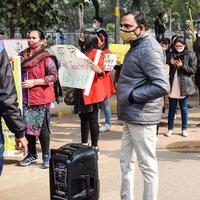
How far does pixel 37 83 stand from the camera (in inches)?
247

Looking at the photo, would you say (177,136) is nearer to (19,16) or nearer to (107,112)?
(107,112)

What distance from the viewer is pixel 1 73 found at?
11.4 feet

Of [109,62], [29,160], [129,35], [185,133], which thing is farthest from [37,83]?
[185,133]

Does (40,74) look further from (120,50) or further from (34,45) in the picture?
(120,50)

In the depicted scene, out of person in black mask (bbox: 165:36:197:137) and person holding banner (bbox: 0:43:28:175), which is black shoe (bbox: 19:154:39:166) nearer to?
person in black mask (bbox: 165:36:197:137)

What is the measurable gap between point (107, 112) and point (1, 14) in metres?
2.75

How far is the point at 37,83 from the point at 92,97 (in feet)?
2.61

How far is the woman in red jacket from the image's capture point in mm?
6664

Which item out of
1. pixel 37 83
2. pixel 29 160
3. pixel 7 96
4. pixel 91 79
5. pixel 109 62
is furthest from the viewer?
pixel 109 62

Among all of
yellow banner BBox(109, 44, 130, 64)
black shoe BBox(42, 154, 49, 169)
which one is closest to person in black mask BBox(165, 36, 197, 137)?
yellow banner BBox(109, 44, 130, 64)

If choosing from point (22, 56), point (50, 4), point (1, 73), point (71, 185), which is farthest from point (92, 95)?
point (50, 4)

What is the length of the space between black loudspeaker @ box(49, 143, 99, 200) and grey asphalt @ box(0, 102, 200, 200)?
1.03m

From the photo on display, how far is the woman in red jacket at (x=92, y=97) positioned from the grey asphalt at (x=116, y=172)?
1.54ft

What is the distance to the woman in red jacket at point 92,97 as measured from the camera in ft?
21.9
